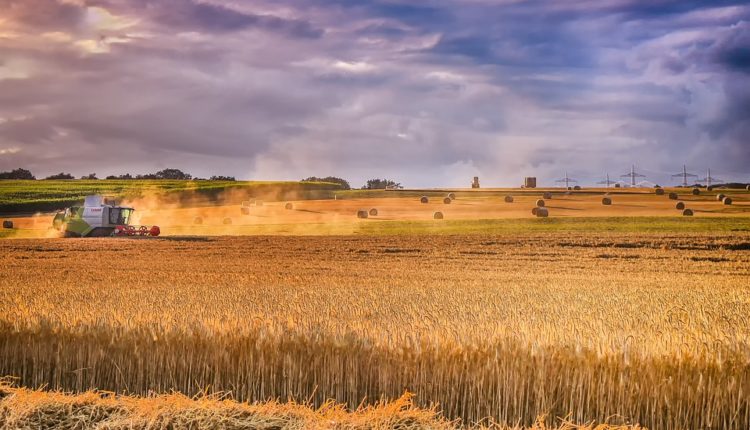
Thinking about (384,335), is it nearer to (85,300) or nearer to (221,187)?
(85,300)

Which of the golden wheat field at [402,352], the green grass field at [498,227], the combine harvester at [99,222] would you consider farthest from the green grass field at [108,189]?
the golden wheat field at [402,352]

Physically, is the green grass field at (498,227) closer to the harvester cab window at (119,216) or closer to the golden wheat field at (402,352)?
the harvester cab window at (119,216)

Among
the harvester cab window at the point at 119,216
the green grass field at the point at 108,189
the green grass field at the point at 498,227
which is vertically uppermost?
the green grass field at the point at 108,189

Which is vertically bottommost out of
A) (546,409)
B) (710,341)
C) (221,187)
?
(546,409)

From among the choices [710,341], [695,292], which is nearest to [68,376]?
[710,341]

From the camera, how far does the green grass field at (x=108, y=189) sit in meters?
52.8

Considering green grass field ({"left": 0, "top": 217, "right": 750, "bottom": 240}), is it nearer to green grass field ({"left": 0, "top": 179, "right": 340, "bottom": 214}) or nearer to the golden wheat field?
green grass field ({"left": 0, "top": 179, "right": 340, "bottom": 214})

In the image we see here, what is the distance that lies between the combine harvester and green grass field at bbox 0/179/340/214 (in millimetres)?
12446

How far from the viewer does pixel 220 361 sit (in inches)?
372

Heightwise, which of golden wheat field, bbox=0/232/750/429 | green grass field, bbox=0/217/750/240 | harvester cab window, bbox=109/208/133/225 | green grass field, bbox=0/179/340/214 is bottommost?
golden wheat field, bbox=0/232/750/429

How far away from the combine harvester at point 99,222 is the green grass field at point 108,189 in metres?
12.4

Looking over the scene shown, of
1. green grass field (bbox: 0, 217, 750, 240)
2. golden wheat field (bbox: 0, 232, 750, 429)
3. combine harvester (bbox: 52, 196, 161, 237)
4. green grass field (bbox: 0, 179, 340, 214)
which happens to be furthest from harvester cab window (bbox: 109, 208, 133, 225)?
golden wheat field (bbox: 0, 232, 750, 429)

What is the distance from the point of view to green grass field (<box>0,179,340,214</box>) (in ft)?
173

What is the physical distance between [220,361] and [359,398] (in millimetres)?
1944
